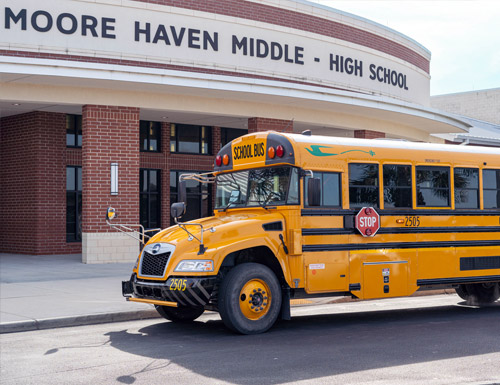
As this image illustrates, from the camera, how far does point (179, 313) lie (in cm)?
1095

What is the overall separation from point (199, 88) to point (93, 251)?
5413 millimetres

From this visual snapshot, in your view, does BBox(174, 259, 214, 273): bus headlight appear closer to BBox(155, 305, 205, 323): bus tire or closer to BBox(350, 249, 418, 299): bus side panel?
BBox(155, 305, 205, 323): bus tire

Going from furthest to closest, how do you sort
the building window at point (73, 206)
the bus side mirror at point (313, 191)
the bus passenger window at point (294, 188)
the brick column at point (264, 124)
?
1. the building window at point (73, 206)
2. the brick column at point (264, 124)
3. the bus passenger window at point (294, 188)
4. the bus side mirror at point (313, 191)

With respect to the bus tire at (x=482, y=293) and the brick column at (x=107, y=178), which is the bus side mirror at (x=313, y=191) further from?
the brick column at (x=107, y=178)

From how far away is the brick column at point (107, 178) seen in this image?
1986 cm

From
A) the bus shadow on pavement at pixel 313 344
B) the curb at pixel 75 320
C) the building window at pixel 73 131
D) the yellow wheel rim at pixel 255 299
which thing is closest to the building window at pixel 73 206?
the building window at pixel 73 131

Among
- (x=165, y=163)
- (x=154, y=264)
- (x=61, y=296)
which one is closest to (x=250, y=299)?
(x=154, y=264)

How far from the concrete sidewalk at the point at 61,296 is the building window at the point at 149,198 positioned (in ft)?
16.2

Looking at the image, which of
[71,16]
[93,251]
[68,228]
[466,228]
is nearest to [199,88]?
[71,16]

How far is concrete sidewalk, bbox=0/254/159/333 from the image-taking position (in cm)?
1088

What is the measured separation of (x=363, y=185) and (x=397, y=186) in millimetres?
686

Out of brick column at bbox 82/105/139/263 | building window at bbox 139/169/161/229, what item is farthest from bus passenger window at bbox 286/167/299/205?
building window at bbox 139/169/161/229

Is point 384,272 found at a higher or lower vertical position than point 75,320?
higher

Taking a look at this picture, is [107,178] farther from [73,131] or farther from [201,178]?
[201,178]
